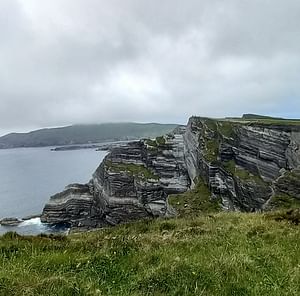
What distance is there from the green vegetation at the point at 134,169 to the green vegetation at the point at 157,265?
351 feet

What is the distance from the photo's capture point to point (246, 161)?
9075 cm

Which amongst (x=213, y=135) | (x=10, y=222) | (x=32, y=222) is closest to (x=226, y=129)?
(x=213, y=135)

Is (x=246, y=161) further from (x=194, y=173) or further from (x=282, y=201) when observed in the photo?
(x=282, y=201)

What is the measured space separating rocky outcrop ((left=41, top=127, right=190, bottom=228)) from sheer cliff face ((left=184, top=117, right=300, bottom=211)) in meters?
10.8

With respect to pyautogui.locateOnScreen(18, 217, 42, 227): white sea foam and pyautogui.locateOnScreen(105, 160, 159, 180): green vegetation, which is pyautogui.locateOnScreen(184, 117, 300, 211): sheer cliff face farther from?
pyautogui.locateOnScreen(18, 217, 42, 227): white sea foam

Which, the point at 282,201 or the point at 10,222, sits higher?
the point at 282,201

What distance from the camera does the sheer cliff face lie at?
7625 cm

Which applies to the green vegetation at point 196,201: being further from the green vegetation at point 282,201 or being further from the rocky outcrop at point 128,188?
the green vegetation at point 282,201

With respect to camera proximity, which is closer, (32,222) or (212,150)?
(212,150)

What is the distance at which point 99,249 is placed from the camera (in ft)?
36.2

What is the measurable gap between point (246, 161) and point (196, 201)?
14022 mm

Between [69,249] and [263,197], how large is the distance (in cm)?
6942

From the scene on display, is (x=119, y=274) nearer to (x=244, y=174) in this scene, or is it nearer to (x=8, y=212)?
(x=244, y=174)

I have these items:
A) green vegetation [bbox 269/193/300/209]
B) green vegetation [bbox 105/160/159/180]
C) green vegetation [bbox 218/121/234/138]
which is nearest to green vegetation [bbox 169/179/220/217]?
green vegetation [bbox 218/121/234/138]
